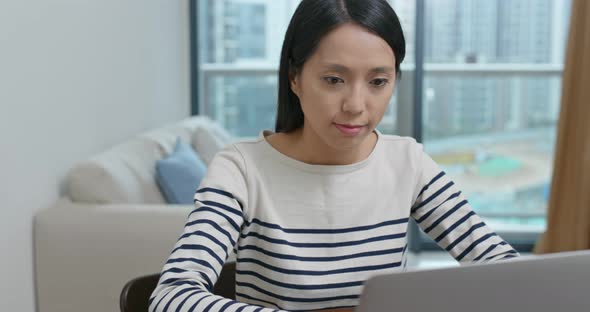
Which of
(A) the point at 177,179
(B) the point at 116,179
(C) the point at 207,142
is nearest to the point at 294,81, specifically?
(B) the point at 116,179

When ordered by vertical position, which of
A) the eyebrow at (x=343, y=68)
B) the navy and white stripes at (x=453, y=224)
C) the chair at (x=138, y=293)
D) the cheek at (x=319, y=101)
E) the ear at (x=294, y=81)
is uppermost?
the eyebrow at (x=343, y=68)

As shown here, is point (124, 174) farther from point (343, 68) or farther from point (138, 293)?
point (343, 68)

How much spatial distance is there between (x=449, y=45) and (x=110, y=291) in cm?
274

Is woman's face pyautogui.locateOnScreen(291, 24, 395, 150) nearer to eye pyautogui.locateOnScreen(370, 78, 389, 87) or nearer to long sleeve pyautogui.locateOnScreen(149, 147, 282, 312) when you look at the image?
eye pyautogui.locateOnScreen(370, 78, 389, 87)

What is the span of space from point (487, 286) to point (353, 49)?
530 millimetres

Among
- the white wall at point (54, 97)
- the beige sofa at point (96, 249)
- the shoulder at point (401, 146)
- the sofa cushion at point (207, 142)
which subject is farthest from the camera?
the sofa cushion at point (207, 142)

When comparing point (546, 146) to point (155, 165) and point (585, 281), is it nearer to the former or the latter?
point (155, 165)

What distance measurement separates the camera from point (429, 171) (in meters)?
1.41

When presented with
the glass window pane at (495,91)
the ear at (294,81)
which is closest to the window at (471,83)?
the glass window pane at (495,91)

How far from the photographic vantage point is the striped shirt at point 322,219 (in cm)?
128

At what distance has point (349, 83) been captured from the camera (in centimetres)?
120

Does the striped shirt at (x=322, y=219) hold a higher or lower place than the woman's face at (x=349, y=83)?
lower

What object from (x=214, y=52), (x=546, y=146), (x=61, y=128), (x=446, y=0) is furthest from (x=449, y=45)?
(x=61, y=128)

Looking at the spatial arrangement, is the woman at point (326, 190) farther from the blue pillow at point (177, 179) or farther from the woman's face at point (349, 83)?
the blue pillow at point (177, 179)
